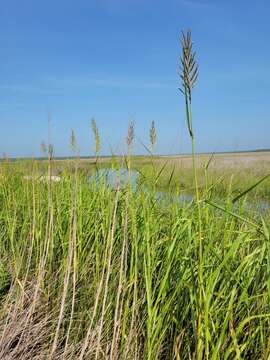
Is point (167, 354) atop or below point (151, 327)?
below

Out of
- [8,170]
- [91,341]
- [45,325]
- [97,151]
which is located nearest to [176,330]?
[91,341]

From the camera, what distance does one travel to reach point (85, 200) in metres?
2.93

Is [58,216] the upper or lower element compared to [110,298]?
upper

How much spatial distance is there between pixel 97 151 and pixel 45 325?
938 mm

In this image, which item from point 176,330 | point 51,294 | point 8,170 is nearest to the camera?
point 176,330

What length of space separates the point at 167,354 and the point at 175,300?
0.23 m

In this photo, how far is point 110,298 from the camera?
1750 millimetres

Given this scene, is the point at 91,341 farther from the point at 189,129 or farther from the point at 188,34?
the point at 188,34

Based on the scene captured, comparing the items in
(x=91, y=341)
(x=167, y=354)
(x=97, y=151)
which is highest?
(x=97, y=151)

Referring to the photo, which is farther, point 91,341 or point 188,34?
point 91,341

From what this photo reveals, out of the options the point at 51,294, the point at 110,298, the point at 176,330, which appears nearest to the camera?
A: the point at 176,330

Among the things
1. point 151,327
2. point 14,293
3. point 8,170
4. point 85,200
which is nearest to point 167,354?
point 151,327

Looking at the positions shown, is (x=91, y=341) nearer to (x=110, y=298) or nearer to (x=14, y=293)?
(x=110, y=298)

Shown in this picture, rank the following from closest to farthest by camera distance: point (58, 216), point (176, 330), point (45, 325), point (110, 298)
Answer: point (176, 330) → point (110, 298) → point (45, 325) → point (58, 216)
